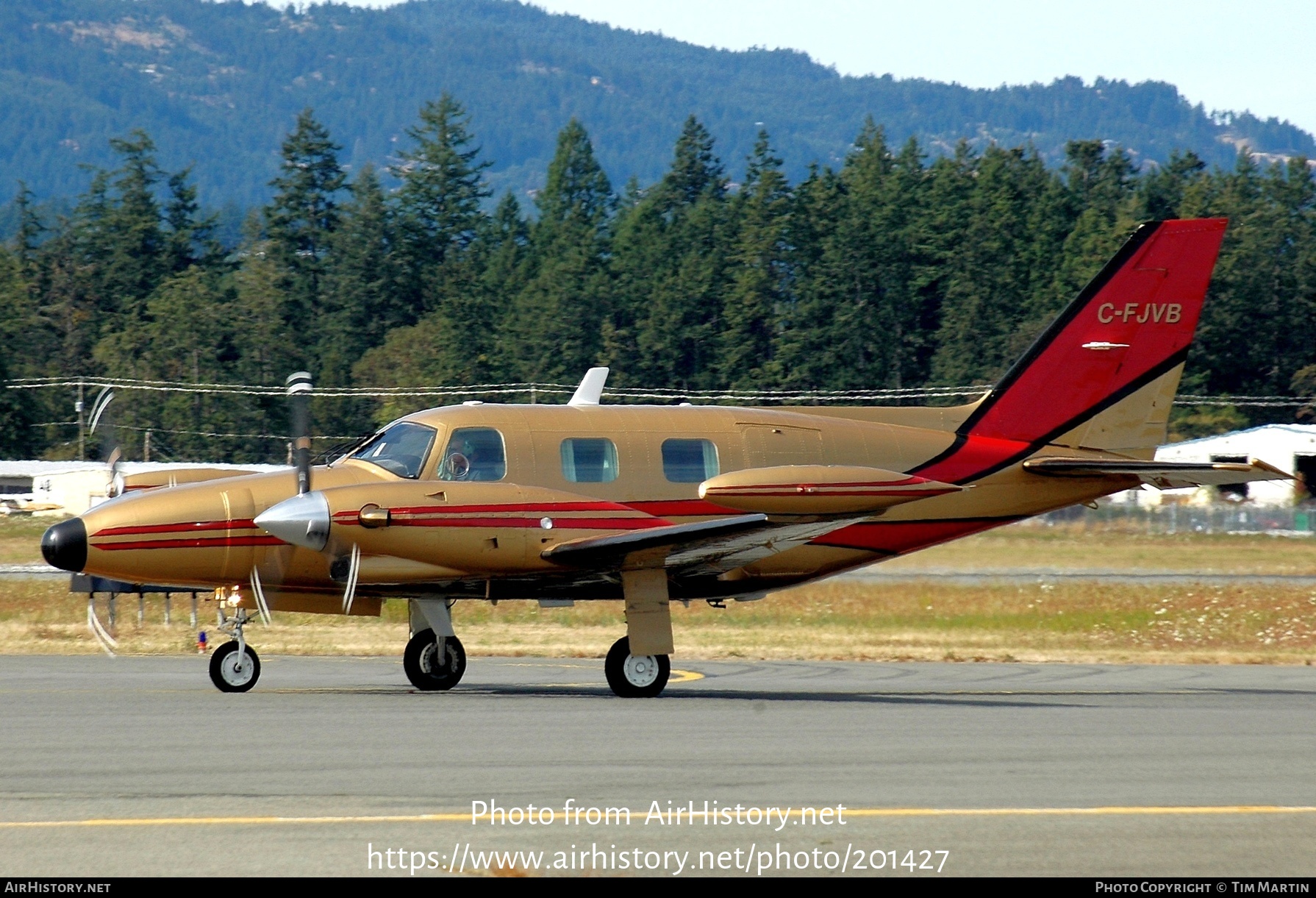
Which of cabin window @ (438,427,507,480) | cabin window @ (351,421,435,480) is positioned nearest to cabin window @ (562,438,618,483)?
cabin window @ (438,427,507,480)

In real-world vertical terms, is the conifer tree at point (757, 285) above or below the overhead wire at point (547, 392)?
above

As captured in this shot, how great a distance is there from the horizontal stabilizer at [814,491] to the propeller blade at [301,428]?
3.98 m

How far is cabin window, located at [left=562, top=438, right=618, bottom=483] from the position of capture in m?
16.5

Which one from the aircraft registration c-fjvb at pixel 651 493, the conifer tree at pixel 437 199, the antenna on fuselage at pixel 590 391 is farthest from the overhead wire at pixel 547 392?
the aircraft registration c-fjvb at pixel 651 493

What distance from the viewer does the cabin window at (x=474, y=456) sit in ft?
52.2

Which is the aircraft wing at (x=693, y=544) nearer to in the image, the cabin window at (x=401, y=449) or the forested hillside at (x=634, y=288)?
the cabin window at (x=401, y=449)

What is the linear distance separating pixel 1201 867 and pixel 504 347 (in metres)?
80.1

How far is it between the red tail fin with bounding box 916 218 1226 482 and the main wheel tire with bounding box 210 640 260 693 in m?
8.97

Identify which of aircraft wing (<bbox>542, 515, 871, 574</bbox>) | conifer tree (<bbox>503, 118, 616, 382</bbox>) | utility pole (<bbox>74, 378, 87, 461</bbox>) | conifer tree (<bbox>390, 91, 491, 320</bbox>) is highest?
conifer tree (<bbox>390, 91, 491, 320</bbox>)

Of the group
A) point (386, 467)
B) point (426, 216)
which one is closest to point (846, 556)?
point (386, 467)

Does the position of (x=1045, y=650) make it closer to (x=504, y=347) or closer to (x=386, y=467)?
(x=386, y=467)

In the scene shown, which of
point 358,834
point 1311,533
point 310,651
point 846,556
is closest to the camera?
point 358,834

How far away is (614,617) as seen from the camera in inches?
1125

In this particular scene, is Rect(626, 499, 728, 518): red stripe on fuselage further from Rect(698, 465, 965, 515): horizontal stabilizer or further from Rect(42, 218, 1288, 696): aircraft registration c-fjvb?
Rect(698, 465, 965, 515): horizontal stabilizer
